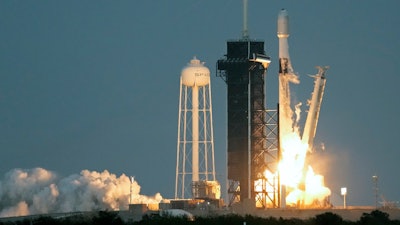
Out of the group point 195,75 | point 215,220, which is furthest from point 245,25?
point 215,220

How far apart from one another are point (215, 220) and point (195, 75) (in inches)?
1507

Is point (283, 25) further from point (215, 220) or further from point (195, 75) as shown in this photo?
point (215, 220)

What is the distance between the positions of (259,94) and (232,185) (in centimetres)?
1013

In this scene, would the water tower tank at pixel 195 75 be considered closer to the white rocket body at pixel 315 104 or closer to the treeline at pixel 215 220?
the white rocket body at pixel 315 104

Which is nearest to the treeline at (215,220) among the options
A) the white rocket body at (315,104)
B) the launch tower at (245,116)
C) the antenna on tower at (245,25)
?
the white rocket body at (315,104)

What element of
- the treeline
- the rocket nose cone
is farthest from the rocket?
the treeline

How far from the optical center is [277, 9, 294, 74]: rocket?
17050 centimetres

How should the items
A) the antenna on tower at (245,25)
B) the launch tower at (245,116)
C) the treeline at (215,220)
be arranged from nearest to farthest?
the treeline at (215,220) → the launch tower at (245,116) → the antenna on tower at (245,25)

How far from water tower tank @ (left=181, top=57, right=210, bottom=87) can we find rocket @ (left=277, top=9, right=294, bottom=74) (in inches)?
433

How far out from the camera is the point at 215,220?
143625mm

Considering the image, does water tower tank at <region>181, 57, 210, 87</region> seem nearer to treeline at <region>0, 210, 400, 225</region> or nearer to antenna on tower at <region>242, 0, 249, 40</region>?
antenna on tower at <region>242, 0, 249, 40</region>

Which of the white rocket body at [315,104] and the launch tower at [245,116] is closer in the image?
the white rocket body at [315,104]

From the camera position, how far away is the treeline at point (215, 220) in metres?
141

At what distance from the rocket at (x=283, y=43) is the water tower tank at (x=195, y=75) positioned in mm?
11004
